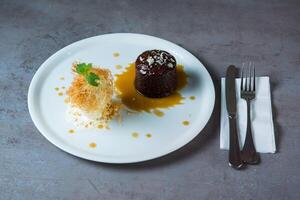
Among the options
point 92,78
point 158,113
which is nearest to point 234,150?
point 158,113

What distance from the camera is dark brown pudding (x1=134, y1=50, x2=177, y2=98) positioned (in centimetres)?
173

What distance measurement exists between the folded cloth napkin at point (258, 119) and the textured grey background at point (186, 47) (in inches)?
1.5

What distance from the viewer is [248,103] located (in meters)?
1.71

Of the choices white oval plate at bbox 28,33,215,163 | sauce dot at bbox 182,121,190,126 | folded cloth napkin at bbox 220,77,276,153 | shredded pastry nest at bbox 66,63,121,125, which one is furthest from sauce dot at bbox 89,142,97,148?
folded cloth napkin at bbox 220,77,276,153

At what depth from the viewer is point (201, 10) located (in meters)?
2.23

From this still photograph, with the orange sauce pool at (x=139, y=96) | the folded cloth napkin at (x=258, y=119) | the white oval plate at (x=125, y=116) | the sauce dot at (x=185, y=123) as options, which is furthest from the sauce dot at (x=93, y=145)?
the folded cloth napkin at (x=258, y=119)

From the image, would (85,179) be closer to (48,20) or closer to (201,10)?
(48,20)

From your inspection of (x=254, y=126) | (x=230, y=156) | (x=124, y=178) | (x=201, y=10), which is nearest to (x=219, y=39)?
(x=201, y=10)

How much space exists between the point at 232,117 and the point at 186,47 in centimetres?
50

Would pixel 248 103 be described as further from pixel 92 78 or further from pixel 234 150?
pixel 92 78

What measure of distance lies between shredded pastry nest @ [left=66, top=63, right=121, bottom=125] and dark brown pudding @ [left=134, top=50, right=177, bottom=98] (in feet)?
0.42

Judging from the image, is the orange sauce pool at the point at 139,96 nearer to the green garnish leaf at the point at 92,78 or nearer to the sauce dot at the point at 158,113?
the sauce dot at the point at 158,113

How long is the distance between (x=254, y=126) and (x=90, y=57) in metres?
0.78

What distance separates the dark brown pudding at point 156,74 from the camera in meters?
1.73
